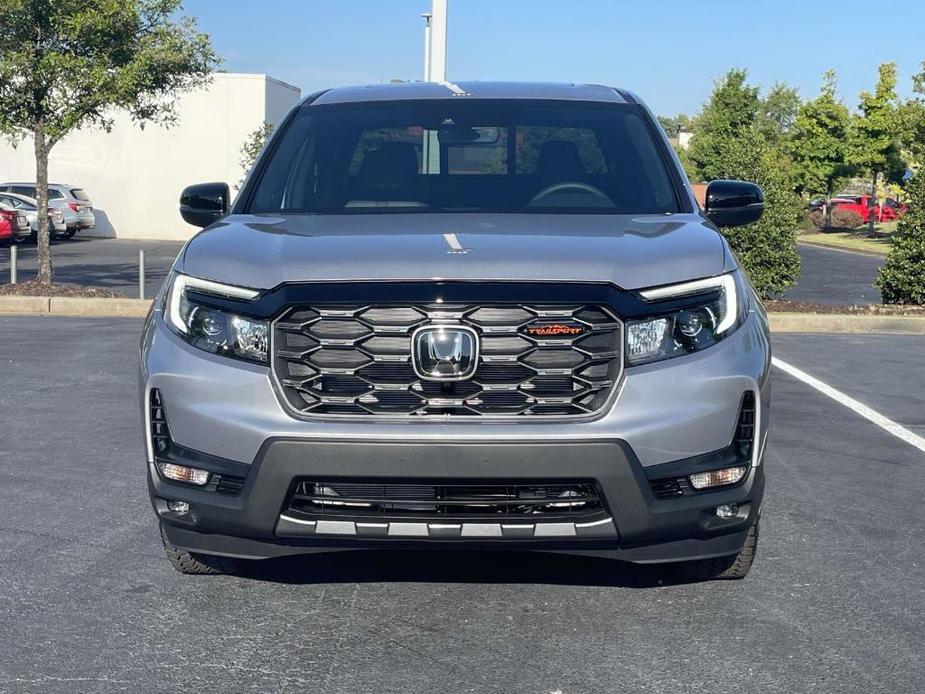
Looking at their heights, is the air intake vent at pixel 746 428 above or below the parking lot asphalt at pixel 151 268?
above

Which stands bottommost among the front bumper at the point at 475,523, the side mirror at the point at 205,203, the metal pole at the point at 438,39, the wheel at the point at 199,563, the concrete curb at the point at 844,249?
the concrete curb at the point at 844,249

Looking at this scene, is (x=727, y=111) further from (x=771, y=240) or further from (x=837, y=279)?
(x=771, y=240)

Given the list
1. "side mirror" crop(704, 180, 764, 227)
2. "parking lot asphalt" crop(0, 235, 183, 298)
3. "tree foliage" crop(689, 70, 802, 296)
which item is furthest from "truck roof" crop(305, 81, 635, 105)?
"parking lot asphalt" crop(0, 235, 183, 298)

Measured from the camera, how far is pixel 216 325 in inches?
166

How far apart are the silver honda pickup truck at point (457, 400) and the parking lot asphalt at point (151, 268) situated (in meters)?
13.7

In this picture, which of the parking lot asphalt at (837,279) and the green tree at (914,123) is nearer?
the parking lot asphalt at (837,279)

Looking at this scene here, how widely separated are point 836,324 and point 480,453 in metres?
11.9

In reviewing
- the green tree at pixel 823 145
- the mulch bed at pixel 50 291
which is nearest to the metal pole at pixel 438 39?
the mulch bed at pixel 50 291

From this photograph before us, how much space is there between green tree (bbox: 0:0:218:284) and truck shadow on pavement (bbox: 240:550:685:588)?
1459cm

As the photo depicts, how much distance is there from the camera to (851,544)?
218 inches

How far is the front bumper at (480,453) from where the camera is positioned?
394 cm

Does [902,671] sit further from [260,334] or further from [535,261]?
[260,334]

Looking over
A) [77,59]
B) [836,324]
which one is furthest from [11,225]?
[836,324]

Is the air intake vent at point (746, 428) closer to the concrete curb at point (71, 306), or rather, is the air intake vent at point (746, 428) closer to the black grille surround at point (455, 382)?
the black grille surround at point (455, 382)
